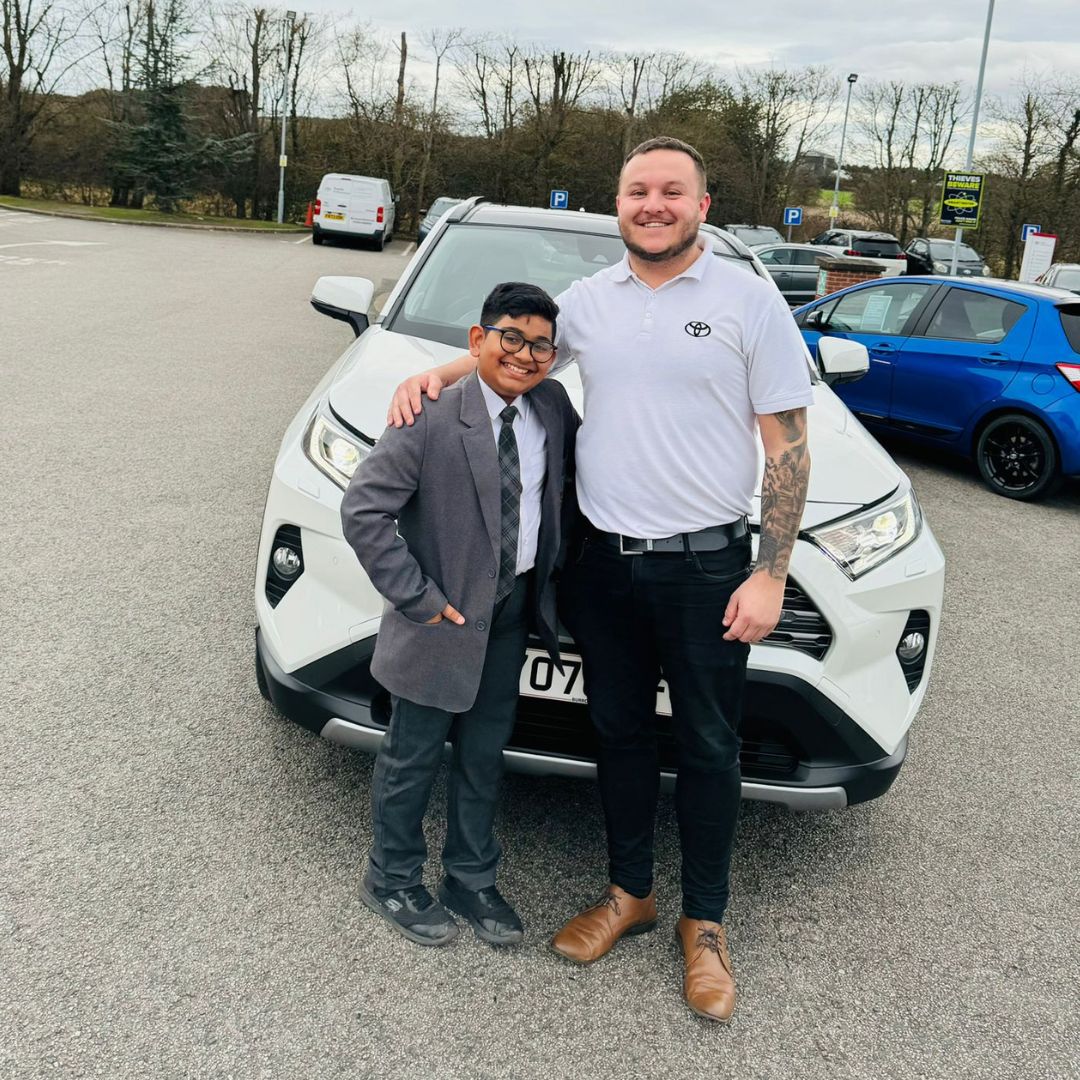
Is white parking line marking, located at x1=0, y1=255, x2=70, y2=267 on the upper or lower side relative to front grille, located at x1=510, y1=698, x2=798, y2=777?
upper

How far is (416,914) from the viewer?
2.57 m

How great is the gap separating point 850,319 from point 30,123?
124 ft

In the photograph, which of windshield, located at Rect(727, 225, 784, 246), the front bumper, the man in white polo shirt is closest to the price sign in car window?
the front bumper

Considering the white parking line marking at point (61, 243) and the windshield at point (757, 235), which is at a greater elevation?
the windshield at point (757, 235)

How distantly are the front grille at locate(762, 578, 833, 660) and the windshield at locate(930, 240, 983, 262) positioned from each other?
91.5ft

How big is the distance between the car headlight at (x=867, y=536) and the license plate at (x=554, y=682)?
0.55 meters

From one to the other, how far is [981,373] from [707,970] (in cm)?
645

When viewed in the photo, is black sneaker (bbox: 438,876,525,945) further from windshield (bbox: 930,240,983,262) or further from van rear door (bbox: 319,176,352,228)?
van rear door (bbox: 319,176,352,228)

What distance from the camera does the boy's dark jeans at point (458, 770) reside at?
2.50m

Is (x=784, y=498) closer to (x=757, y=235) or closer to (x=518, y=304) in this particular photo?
(x=518, y=304)

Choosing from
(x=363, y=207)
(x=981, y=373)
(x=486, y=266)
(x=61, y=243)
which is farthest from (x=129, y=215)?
(x=486, y=266)

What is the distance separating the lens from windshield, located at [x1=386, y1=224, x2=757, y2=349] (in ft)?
13.3

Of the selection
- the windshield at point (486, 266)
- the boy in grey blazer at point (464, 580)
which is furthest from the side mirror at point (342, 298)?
the boy in grey blazer at point (464, 580)

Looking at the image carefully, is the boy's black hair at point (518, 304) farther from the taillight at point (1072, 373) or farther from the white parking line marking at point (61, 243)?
the white parking line marking at point (61, 243)
